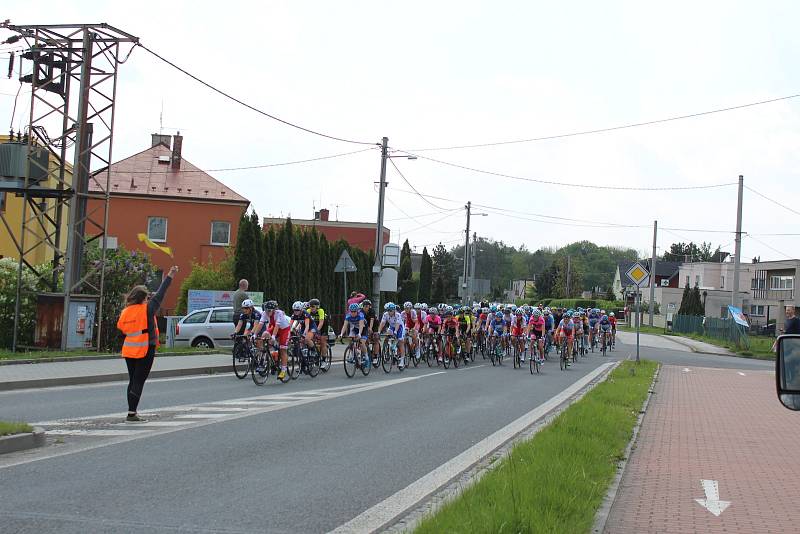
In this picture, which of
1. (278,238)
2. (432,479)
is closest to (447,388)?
(432,479)

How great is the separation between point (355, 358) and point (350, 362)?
0.21 metres

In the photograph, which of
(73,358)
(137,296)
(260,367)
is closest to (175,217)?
(73,358)

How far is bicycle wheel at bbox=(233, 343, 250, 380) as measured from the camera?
18094 mm

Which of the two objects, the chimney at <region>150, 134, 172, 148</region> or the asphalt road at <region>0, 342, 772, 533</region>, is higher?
the chimney at <region>150, 134, 172, 148</region>

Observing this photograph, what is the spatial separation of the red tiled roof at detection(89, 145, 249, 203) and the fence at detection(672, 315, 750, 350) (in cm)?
2747

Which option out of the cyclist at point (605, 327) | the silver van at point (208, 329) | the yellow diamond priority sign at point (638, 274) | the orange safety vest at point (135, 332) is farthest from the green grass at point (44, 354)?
the cyclist at point (605, 327)

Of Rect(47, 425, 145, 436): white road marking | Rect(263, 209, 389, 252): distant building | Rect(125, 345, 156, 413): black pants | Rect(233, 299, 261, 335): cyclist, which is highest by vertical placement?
Rect(263, 209, 389, 252): distant building

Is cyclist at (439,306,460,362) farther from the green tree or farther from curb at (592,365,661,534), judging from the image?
the green tree

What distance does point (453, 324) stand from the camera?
27.0 metres

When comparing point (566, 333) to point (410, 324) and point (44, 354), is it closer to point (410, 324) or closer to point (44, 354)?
point (410, 324)

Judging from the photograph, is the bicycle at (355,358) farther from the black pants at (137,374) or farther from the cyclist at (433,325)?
the black pants at (137,374)

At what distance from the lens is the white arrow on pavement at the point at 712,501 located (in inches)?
297

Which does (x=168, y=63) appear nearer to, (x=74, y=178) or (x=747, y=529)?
(x=74, y=178)

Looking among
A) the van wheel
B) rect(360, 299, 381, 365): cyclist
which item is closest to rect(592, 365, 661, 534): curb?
rect(360, 299, 381, 365): cyclist
